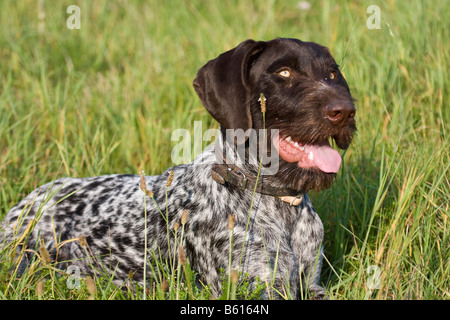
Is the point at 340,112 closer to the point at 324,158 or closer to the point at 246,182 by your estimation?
the point at 324,158

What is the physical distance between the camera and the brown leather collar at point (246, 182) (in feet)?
11.6

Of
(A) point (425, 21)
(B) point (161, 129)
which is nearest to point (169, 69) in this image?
(B) point (161, 129)

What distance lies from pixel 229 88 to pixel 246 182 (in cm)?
55

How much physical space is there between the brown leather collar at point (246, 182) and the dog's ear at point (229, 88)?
0.61 feet

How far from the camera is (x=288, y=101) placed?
3523 mm

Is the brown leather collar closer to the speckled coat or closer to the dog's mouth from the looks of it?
the speckled coat

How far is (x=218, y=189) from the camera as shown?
12.0 ft

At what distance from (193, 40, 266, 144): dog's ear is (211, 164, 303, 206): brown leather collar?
19 cm

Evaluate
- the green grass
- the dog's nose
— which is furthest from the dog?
the green grass

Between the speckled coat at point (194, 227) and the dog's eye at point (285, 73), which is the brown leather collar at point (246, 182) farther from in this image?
the dog's eye at point (285, 73)

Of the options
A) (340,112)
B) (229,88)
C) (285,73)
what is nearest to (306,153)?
(340,112)

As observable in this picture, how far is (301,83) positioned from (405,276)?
129cm
